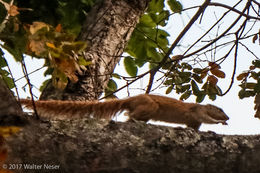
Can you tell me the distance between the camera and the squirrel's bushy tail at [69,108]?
13.3 ft

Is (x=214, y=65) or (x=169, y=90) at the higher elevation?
(x=214, y=65)

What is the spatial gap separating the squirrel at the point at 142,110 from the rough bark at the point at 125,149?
1805mm

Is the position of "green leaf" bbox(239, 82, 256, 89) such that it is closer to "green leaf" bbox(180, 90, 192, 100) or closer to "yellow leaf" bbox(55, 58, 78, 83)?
"green leaf" bbox(180, 90, 192, 100)

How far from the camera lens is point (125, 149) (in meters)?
2.11

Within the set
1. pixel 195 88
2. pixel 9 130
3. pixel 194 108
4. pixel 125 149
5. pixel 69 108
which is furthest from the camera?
pixel 194 108

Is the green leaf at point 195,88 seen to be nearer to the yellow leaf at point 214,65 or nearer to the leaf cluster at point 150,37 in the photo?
the yellow leaf at point 214,65

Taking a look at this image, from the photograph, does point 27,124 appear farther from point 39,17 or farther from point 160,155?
point 39,17

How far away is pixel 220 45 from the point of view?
14.6 feet

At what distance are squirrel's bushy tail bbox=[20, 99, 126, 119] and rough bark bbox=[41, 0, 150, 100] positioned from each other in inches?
3.6

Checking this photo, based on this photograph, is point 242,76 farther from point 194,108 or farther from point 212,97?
point 194,108

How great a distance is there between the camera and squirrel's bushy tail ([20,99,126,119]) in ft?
13.3

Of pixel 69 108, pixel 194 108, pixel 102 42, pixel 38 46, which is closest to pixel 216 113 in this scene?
pixel 194 108

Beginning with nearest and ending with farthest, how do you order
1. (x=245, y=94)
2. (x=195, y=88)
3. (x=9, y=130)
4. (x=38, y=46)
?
(x=9, y=130), (x=38, y=46), (x=245, y=94), (x=195, y=88)

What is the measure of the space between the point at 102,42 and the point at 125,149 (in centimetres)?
260
